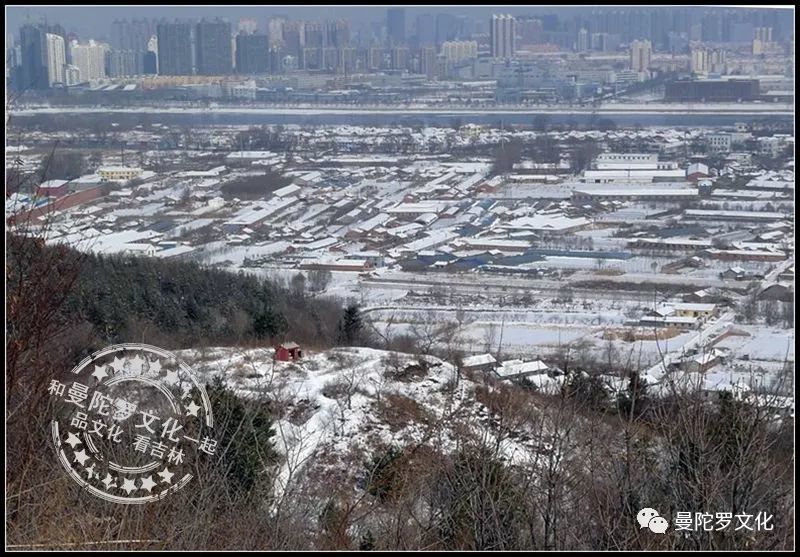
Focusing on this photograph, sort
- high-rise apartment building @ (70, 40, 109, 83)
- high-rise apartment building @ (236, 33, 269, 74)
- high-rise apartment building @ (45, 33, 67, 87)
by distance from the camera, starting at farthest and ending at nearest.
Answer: high-rise apartment building @ (236, 33, 269, 74)
high-rise apartment building @ (70, 40, 109, 83)
high-rise apartment building @ (45, 33, 67, 87)

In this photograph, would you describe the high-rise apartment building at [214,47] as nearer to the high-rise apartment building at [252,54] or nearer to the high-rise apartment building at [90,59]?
the high-rise apartment building at [252,54]

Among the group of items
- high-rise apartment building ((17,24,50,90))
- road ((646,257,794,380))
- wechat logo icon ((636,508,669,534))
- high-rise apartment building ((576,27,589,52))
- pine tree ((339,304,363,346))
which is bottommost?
pine tree ((339,304,363,346))

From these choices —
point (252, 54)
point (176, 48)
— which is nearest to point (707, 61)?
point (252, 54)

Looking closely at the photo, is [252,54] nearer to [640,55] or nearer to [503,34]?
[503,34]

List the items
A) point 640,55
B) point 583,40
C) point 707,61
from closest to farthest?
point 583,40, point 640,55, point 707,61

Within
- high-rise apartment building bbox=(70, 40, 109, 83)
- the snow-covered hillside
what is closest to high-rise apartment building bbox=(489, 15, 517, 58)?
high-rise apartment building bbox=(70, 40, 109, 83)

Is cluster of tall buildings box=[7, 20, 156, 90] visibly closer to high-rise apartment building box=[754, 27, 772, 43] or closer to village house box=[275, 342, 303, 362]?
village house box=[275, 342, 303, 362]

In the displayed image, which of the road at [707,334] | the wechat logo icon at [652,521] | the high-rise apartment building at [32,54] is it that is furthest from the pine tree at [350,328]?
the wechat logo icon at [652,521]
